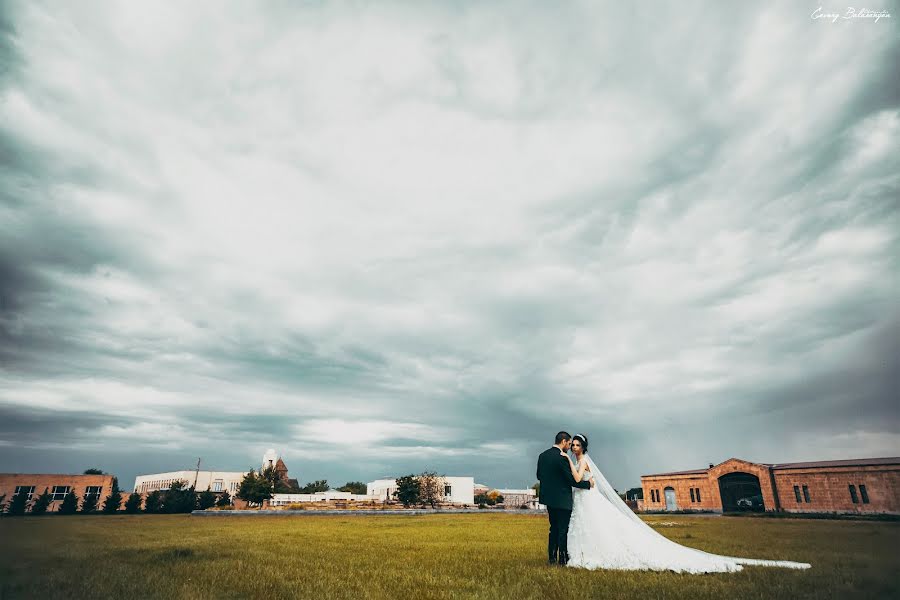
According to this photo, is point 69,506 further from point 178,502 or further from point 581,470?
point 581,470

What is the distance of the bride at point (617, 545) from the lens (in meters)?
9.31

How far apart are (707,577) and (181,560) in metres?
A: 11.2

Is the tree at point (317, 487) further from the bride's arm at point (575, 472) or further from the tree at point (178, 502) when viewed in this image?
the bride's arm at point (575, 472)

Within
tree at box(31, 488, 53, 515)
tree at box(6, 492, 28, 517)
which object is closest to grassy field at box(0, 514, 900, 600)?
tree at box(6, 492, 28, 517)

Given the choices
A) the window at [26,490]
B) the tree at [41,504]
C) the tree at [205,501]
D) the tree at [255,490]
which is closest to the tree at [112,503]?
the tree at [41,504]

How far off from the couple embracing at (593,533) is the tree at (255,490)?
6754 centimetres

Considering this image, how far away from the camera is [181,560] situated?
10727 millimetres

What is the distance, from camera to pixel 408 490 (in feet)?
238

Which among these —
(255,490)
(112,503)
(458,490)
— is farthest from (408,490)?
(458,490)

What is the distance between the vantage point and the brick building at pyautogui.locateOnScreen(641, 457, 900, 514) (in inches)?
1907

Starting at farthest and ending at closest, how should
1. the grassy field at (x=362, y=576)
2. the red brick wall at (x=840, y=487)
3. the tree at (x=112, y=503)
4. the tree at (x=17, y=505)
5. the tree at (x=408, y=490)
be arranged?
the tree at (x=408, y=490) → the tree at (x=112, y=503) → the tree at (x=17, y=505) → the red brick wall at (x=840, y=487) → the grassy field at (x=362, y=576)

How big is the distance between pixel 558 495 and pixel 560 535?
92cm

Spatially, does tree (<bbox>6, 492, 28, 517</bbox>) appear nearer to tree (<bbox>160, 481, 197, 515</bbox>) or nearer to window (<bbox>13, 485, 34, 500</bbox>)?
window (<bbox>13, 485, 34, 500</bbox>)

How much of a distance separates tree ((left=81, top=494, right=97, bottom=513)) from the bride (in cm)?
7763
